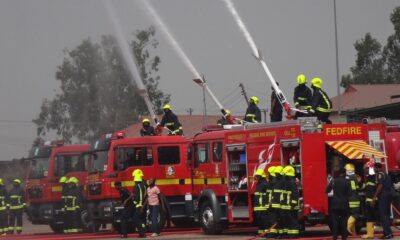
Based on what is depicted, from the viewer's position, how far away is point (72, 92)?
72.2m

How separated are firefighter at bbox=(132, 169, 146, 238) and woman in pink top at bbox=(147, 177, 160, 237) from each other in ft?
0.67

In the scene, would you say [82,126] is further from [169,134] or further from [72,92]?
[169,134]

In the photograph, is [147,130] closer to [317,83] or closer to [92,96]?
[317,83]

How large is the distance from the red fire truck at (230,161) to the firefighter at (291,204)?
21 centimetres

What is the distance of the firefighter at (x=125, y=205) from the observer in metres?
23.9

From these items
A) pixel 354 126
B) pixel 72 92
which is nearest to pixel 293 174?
pixel 354 126

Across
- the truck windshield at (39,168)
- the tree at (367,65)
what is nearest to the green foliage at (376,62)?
the tree at (367,65)

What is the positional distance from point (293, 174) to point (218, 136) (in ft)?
13.8

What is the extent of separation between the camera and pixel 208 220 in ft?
77.7

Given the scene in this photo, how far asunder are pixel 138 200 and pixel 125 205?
1.24ft

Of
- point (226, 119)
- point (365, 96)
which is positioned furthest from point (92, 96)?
point (226, 119)

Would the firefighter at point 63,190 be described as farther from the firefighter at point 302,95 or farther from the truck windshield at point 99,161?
the firefighter at point 302,95

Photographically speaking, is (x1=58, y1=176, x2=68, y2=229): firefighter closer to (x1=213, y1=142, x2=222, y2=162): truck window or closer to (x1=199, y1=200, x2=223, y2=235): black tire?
(x1=199, y1=200, x2=223, y2=235): black tire

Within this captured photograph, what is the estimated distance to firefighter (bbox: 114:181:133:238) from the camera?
23914mm
